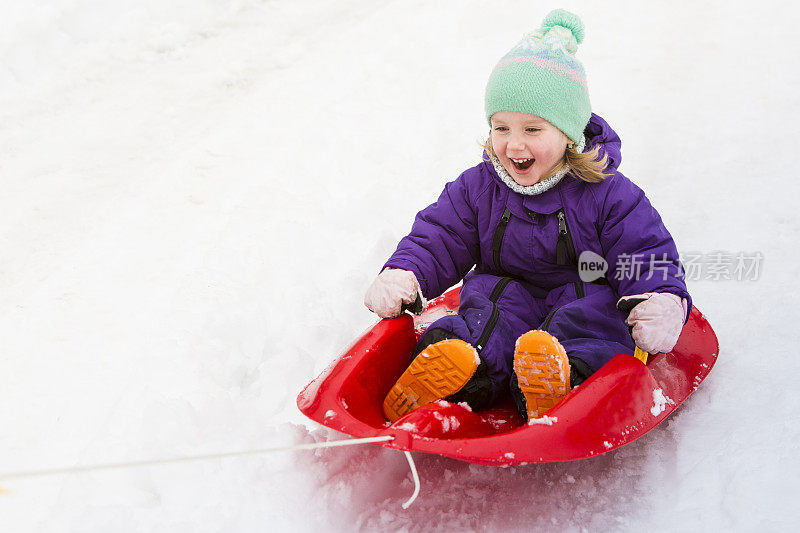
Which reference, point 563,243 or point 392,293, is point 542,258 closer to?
point 563,243

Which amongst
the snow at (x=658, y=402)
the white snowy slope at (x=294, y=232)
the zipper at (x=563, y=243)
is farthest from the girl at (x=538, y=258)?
the white snowy slope at (x=294, y=232)

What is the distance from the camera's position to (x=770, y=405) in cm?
185

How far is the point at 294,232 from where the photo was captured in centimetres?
275

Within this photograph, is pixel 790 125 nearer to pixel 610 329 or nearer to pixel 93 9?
pixel 610 329

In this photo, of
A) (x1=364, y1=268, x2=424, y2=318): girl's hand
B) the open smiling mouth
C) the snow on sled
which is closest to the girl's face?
the open smiling mouth

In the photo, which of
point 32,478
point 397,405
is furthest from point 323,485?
point 32,478

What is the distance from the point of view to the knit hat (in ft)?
5.77

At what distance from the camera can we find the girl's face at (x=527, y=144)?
1.79 metres

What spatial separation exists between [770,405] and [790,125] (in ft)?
6.31

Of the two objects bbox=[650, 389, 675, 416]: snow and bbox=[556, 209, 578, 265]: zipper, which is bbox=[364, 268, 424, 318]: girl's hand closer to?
bbox=[556, 209, 578, 265]: zipper

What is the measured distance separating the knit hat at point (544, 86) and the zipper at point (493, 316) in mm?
445

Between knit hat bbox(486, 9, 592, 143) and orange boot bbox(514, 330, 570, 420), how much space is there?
58 centimetres

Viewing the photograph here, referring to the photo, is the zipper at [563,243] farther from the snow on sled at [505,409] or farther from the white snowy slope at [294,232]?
the white snowy slope at [294,232]

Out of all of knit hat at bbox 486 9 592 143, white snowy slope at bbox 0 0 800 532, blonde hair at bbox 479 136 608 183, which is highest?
knit hat at bbox 486 9 592 143
